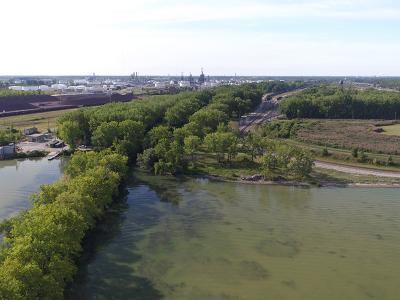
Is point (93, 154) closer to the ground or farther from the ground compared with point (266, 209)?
farther from the ground

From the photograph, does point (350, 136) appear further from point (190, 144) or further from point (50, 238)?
point (50, 238)

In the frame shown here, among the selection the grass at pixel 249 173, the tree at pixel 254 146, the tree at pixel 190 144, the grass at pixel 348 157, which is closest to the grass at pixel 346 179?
the grass at pixel 249 173

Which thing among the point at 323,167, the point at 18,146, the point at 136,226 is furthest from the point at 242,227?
the point at 18,146

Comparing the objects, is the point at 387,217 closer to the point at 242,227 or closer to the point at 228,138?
the point at 242,227

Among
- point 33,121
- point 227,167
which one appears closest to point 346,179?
point 227,167

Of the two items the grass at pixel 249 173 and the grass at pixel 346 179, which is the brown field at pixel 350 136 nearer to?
the grass at pixel 346 179

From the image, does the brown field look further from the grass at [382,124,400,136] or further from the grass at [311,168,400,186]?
the grass at [311,168,400,186]

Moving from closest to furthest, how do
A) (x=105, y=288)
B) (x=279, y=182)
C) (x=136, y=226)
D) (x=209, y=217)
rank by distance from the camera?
1. (x=105, y=288)
2. (x=136, y=226)
3. (x=209, y=217)
4. (x=279, y=182)
